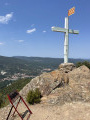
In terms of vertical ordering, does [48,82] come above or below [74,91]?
above

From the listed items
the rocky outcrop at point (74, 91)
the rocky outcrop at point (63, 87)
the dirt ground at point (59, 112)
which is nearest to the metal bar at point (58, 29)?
the rocky outcrop at point (63, 87)

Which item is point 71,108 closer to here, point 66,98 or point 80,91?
point 66,98

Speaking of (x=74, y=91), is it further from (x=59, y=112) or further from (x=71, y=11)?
(x=71, y=11)

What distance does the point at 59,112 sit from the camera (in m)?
9.74

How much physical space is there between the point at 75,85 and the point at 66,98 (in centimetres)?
240

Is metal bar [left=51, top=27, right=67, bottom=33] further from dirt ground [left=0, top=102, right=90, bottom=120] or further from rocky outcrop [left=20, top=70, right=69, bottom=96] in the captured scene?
dirt ground [left=0, top=102, right=90, bottom=120]

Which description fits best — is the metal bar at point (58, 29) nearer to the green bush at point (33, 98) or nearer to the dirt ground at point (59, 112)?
the green bush at point (33, 98)

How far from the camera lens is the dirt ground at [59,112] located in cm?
898

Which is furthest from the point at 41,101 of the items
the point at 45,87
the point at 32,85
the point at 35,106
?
the point at 32,85

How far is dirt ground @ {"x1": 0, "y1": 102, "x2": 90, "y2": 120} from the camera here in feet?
29.5

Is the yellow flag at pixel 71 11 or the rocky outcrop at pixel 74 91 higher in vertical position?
the yellow flag at pixel 71 11

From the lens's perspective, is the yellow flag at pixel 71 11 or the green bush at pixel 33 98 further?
the yellow flag at pixel 71 11

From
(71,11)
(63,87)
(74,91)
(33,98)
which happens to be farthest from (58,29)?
(33,98)

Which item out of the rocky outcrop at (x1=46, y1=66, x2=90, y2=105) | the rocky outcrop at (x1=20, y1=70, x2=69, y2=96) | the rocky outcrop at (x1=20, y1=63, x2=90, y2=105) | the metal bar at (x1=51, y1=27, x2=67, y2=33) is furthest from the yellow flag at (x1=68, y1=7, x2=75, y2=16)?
the rocky outcrop at (x1=20, y1=70, x2=69, y2=96)
